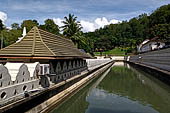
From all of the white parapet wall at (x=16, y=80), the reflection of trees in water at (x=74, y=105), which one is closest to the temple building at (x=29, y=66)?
the white parapet wall at (x=16, y=80)

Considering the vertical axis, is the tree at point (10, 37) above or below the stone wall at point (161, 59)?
above

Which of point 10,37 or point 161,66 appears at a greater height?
point 10,37

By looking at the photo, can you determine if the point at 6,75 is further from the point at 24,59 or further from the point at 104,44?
the point at 104,44

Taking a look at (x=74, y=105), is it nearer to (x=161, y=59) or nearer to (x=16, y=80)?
(x=16, y=80)

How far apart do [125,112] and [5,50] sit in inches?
299

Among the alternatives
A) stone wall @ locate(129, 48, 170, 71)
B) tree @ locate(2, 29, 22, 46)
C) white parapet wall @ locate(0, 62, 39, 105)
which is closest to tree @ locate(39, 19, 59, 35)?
tree @ locate(2, 29, 22, 46)

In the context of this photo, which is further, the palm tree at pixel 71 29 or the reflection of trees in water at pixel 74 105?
the palm tree at pixel 71 29

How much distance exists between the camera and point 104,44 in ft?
341

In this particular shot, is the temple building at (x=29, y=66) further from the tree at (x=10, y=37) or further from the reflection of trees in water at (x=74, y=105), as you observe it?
the tree at (x=10, y=37)

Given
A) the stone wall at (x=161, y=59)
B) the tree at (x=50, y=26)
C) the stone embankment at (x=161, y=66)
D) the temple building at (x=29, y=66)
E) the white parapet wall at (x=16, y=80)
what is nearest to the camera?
the white parapet wall at (x=16, y=80)

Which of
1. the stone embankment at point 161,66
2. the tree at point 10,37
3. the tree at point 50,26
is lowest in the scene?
the stone embankment at point 161,66

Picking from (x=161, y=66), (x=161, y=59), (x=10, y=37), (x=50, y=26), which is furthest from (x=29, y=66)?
(x=50, y=26)

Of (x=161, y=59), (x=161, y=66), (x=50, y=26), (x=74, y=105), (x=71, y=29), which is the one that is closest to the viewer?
(x=74, y=105)

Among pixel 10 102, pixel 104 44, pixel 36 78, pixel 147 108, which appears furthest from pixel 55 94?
pixel 104 44
